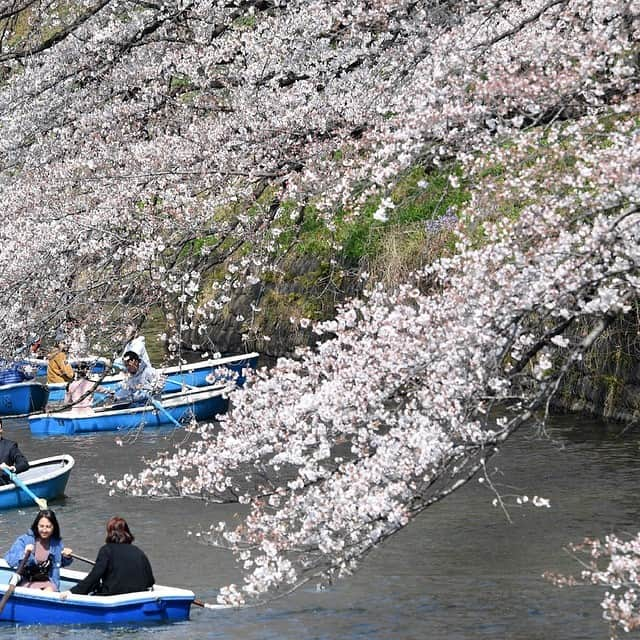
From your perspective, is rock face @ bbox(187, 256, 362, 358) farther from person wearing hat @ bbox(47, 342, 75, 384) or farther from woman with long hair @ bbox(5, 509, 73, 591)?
woman with long hair @ bbox(5, 509, 73, 591)

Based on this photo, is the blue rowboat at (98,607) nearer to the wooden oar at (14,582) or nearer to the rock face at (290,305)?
the wooden oar at (14,582)

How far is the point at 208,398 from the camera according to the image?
74.4 ft

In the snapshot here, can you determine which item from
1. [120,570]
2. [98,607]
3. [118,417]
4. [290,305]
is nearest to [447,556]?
[120,570]

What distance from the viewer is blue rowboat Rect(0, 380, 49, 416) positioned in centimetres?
2527

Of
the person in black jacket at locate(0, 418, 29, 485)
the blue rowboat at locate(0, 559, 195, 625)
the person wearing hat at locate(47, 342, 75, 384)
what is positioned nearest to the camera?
the blue rowboat at locate(0, 559, 195, 625)

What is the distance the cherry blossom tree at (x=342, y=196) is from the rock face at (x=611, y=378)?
154 inches

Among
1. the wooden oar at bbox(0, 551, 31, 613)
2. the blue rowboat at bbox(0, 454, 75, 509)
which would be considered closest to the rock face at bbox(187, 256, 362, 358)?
the blue rowboat at bbox(0, 454, 75, 509)

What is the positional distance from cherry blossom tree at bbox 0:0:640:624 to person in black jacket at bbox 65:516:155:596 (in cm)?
108

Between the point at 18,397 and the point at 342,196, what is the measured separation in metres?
17.0

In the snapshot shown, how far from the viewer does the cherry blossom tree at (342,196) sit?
691 cm

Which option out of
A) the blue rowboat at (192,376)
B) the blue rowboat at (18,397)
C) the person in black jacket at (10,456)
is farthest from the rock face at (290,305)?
the person in black jacket at (10,456)

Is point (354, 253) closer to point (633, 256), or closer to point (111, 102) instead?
point (111, 102)

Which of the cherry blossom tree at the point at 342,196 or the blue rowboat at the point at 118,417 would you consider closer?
the cherry blossom tree at the point at 342,196

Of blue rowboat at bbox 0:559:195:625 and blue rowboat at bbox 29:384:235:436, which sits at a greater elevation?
blue rowboat at bbox 29:384:235:436
